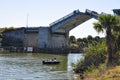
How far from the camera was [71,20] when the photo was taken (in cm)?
7975

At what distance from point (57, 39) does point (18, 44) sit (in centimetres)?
1130

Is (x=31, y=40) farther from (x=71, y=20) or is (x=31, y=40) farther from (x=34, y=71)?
(x=34, y=71)

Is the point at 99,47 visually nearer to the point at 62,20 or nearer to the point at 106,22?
the point at 106,22

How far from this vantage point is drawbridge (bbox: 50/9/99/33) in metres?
75.3

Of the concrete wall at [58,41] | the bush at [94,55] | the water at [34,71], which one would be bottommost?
the water at [34,71]

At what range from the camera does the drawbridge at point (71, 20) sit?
7531 cm

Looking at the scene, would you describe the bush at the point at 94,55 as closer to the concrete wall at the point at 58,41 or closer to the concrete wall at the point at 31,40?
the concrete wall at the point at 58,41

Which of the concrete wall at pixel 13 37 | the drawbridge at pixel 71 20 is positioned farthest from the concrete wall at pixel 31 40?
the drawbridge at pixel 71 20

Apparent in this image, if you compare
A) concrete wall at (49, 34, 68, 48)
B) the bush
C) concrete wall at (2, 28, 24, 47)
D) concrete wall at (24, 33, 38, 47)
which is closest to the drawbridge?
concrete wall at (49, 34, 68, 48)

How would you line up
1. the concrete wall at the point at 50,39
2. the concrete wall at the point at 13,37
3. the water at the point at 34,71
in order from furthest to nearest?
the concrete wall at the point at 13,37 < the concrete wall at the point at 50,39 < the water at the point at 34,71

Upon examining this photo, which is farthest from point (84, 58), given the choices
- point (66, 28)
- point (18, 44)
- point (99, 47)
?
point (18, 44)

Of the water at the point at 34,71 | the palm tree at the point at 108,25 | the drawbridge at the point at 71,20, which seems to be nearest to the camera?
the palm tree at the point at 108,25

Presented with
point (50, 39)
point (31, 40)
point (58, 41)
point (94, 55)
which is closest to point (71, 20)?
point (50, 39)

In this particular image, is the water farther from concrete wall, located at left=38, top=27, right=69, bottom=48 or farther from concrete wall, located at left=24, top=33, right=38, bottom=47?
concrete wall, located at left=24, top=33, right=38, bottom=47
